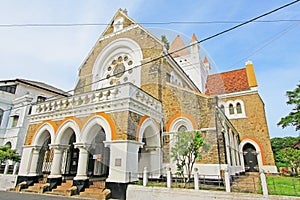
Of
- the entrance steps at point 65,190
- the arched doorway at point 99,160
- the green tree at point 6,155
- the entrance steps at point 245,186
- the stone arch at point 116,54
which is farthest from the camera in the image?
the stone arch at point 116,54

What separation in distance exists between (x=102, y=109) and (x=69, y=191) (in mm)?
3896

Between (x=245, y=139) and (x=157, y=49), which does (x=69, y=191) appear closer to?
(x=157, y=49)

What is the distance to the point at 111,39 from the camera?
598 inches

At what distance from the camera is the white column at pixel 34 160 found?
10.9m

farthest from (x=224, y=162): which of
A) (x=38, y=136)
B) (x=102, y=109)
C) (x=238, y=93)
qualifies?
(x=238, y=93)

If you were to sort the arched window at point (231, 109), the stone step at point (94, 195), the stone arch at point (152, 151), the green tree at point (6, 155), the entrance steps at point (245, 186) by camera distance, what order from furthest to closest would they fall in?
the arched window at point (231, 109) < the green tree at point (6, 155) < the stone arch at point (152, 151) < the stone step at point (94, 195) < the entrance steps at point (245, 186)

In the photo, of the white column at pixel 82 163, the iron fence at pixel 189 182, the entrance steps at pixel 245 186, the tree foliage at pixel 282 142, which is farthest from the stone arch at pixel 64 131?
the tree foliage at pixel 282 142

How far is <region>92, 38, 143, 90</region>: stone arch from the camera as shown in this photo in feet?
43.2

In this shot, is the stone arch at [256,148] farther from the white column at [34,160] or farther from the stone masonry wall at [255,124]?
the white column at [34,160]

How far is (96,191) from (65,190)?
1.53m

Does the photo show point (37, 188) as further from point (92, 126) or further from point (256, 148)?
point (256, 148)

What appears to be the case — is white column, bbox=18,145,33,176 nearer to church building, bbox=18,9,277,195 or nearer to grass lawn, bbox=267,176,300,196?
church building, bbox=18,9,277,195

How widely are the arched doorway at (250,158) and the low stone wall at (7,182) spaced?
63.3 ft

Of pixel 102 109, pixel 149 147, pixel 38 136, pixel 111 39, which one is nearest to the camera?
pixel 102 109
